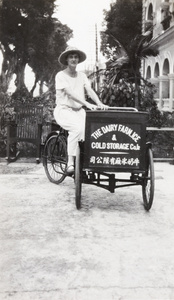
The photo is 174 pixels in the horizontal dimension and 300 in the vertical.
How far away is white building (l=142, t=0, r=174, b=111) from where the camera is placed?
11328 millimetres

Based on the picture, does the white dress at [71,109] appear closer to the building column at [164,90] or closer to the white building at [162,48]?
the white building at [162,48]

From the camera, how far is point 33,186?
5566 mm

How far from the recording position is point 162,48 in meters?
13.7

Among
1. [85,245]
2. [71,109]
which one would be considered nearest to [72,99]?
[71,109]

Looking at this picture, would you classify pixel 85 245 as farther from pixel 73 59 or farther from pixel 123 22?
pixel 123 22

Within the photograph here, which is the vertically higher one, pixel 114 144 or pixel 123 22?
pixel 123 22

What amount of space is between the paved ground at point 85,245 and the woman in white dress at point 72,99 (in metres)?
0.71

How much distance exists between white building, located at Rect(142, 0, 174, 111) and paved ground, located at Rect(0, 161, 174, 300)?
6.54 m

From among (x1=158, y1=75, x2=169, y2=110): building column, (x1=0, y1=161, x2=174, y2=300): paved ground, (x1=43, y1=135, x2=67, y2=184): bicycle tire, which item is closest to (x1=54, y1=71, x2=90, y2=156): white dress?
(x1=43, y1=135, x2=67, y2=184): bicycle tire

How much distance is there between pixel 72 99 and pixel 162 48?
9.45 m

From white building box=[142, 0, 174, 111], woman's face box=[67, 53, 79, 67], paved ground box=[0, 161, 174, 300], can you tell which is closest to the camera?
paved ground box=[0, 161, 174, 300]

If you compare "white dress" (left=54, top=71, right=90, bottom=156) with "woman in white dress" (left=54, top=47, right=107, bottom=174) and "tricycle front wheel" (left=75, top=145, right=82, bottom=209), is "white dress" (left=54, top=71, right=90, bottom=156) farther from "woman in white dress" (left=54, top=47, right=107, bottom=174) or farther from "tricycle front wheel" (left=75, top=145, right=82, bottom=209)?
"tricycle front wheel" (left=75, top=145, right=82, bottom=209)

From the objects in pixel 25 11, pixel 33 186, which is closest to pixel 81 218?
pixel 33 186

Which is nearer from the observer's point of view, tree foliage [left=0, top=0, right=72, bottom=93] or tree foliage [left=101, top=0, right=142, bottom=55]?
tree foliage [left=101, top=0, right=142, bottom=55]
